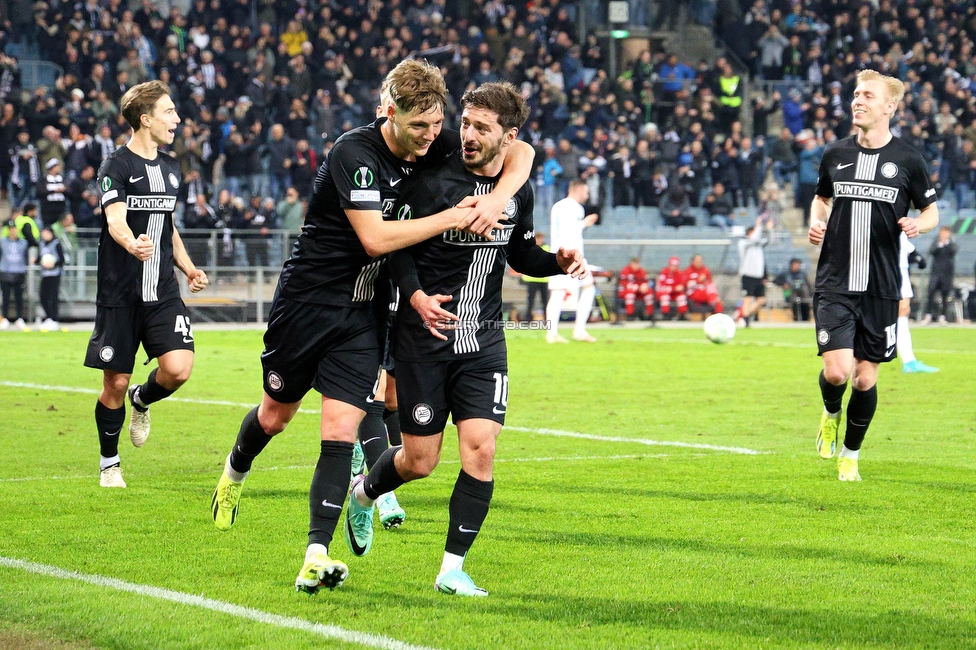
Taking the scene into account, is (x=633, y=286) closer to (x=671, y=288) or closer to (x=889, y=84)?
(x=671, y=288)

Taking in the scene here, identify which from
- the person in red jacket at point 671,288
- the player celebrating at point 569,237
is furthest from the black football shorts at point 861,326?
the person in red jacket at point 671,288

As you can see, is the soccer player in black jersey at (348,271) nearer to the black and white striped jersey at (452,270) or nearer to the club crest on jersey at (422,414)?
the black and white striped jersey at (452,270)

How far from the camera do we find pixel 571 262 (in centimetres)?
544

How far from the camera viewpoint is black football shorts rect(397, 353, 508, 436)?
16.9 feet

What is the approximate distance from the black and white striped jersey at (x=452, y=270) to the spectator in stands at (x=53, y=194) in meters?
20.6

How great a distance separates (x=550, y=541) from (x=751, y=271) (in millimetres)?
21235

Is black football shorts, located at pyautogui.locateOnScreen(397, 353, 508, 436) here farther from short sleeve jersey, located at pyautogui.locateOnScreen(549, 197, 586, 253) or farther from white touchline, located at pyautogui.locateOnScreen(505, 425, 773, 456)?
short sleeve jersey, located at pyautogui.locateOnScreen(549, 197, 586, 253)

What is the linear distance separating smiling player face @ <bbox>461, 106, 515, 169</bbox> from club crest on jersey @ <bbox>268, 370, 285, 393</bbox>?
47.3 inches

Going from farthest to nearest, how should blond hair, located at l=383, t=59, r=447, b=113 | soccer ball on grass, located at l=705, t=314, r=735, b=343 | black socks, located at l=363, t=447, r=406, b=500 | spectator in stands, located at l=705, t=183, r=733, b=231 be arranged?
1. spectator in stands, located at l=705, t=183, r=733, b=231
2. soccer ball on grass, located at l=705, t=314, r=735, b=343
3. black socks, located at l=363, t=447, r=406, b=500
4. blond hair, located at l=383, t=59, r=447, b=113

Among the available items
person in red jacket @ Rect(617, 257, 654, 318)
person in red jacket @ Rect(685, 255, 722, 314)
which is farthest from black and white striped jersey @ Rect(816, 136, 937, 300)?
person in red jacket @ Rect(685, 255, 722, 314)

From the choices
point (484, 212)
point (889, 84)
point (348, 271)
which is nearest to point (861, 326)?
point (889, 84)

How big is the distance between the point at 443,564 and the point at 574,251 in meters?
1.35

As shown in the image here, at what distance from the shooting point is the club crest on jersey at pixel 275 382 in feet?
18.2

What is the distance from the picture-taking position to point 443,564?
508 cm
